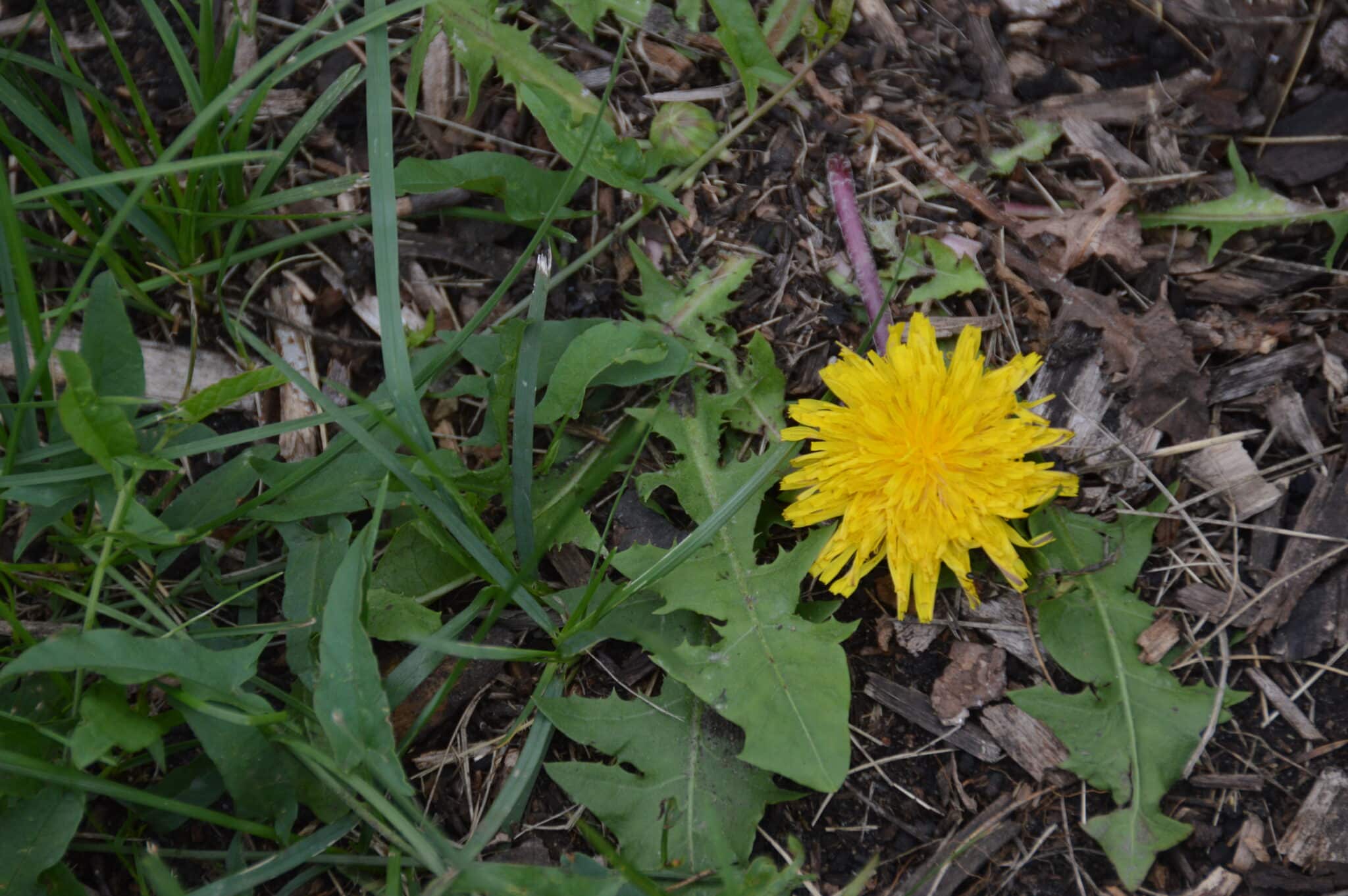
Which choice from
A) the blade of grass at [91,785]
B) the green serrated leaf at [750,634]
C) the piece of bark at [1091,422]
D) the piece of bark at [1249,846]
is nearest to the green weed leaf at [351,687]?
the blade of grass at [91,785]

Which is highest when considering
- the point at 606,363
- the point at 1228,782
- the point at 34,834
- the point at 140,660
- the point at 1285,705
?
the point at 606,363

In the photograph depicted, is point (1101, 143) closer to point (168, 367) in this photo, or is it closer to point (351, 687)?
point (351, 687)

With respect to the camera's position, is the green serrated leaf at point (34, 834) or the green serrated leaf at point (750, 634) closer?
the green serrated leaf at point (34, 834)

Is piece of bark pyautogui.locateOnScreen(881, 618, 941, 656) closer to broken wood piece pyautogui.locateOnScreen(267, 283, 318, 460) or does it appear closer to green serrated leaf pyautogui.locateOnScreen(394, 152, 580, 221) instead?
green serrated leaf pyautogui.locateOnScreen(394, 152, 580, 221)

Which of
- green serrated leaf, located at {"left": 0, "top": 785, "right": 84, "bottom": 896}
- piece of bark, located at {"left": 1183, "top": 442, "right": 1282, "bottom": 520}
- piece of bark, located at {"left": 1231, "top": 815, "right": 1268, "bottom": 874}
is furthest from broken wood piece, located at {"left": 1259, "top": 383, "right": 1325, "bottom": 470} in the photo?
green serrated leaf, located at {"left": 0, "top": 785, "right": 84, "bottom": 896}

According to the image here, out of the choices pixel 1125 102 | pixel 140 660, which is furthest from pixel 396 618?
pixel 1125 102

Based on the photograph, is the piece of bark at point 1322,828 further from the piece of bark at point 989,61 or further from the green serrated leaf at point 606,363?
the piece of bark at point 989,61

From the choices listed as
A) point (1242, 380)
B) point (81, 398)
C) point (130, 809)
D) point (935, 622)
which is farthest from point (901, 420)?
point (130, 809)
